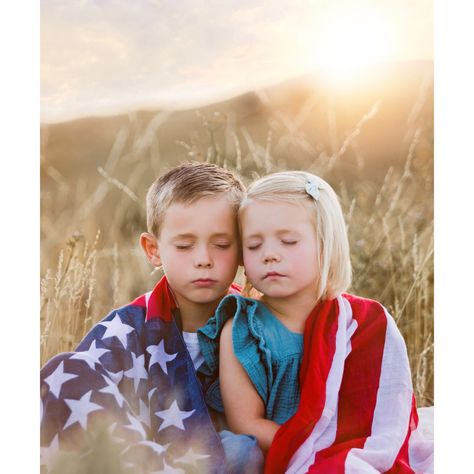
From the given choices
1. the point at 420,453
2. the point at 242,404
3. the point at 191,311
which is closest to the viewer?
the point at 242,404

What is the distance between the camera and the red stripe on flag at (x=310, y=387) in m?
2.25

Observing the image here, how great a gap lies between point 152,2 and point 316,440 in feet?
4.28

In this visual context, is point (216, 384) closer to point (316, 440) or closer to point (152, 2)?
point (316, 440)

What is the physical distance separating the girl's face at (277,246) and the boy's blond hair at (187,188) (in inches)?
3.4

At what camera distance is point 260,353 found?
7.56 ft

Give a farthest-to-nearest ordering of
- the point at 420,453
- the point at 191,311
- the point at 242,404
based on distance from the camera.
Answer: the point at 420,453
the point at 191,311
the point at 242,404

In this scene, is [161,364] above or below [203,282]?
below

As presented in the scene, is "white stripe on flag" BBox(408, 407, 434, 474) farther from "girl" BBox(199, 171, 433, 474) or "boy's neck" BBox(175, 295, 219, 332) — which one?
"boy's neck" BBox(175, 295, 219, 332)

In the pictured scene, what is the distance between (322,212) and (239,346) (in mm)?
433

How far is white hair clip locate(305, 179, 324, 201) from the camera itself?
7.68 feet

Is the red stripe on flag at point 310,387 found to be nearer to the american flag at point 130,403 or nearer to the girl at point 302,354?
the girl at point 302,354

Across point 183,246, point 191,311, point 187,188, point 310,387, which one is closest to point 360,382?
point 310,387

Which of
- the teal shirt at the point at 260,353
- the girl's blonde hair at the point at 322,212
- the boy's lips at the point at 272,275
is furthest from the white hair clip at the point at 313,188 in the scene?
the teal shirt at the point at 260,353

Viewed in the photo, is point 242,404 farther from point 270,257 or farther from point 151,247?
point 151,247
